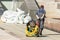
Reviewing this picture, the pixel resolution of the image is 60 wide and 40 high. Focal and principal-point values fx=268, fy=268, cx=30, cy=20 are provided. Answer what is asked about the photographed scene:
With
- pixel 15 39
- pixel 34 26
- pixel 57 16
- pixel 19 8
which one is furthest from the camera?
pixel 19 8

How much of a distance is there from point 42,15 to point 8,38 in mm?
2019

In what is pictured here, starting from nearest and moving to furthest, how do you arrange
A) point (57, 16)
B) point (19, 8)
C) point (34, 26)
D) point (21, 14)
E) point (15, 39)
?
point (15, 39)
point (34, 26)
point (57, 16)
point (21, 14)
point (19, 8)

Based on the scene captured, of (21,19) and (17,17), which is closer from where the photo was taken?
(21,19)

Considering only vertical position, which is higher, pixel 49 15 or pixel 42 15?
pixel 42 15

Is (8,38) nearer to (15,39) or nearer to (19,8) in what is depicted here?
(15,39)

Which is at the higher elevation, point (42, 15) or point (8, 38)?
point (42, 15)

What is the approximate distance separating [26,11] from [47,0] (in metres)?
2.11

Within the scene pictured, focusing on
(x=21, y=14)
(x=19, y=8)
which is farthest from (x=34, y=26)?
(x=19, y=8)

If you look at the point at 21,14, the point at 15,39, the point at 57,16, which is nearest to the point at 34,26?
the point at 15,39

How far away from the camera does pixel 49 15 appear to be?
21.2 meters

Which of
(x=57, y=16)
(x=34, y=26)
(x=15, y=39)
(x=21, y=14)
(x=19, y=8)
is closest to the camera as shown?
(x=15, y=39)

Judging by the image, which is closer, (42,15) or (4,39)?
(4,39)

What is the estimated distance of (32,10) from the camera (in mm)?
22562

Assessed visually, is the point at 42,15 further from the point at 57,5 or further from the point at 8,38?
the point at 57,5
